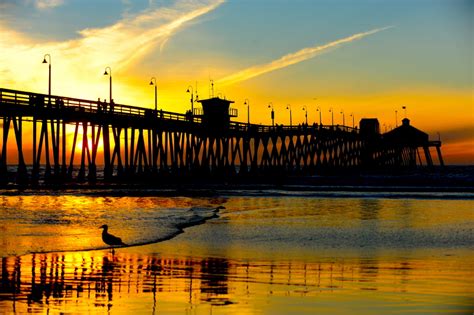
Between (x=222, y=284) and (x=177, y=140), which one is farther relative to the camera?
(x=177, y=140)

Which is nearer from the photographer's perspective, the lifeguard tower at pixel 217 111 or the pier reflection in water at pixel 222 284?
the pier reflection in water at pixel 222 284

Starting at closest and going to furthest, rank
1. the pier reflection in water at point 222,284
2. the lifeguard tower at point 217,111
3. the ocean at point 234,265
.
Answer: the pier reflection in water at point 222,284
the ocean at point 234,265
the lifeguard tower at point 217,111

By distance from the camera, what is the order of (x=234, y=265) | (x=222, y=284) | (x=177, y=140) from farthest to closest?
(x=177, y=140) < (x=234, y=265) < (x=222, y=284)

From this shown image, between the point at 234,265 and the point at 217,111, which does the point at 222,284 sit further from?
the point at 217,111

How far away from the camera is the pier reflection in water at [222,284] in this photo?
9992 mm

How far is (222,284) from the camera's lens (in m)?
11.6

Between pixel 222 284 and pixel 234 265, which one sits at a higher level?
pixel 234 265

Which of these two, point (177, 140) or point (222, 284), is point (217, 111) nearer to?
point (177, 140)

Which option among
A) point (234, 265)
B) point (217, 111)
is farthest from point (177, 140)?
point (234, 265)

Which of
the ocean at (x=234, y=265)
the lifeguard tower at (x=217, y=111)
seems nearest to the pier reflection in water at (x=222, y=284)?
the ocean at (x=234, y=265)

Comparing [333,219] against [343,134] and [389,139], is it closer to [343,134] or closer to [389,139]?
[343,134]

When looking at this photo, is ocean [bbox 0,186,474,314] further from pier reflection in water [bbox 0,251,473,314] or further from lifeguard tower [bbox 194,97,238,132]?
lifeguard tower [bbox 194,97,238,132]

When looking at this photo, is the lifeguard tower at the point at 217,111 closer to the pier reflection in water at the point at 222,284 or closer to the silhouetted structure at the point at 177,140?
the silhouetted structure at the point at 177,140

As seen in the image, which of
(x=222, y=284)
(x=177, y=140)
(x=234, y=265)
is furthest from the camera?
(x=177, y=140)
